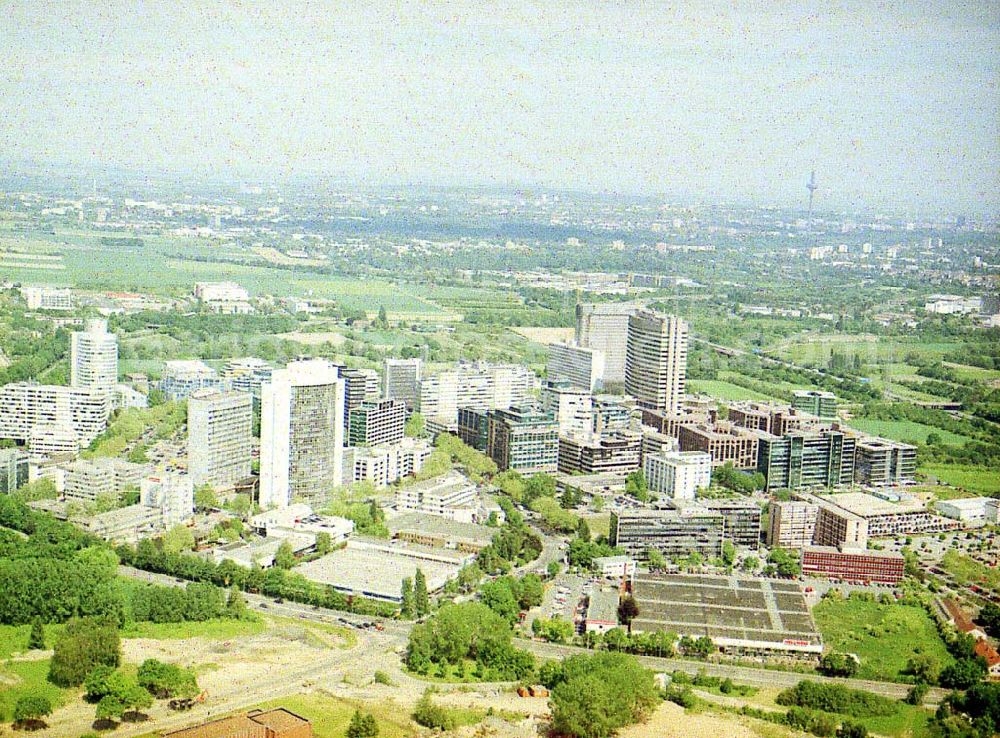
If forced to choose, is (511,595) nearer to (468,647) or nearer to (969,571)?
(468,647)

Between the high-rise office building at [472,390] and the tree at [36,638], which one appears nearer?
the tree at [36,638]

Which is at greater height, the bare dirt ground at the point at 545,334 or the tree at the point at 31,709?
the bare dirt ground at the point at 545,334

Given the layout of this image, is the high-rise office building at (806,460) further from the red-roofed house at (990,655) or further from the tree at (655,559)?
the red-roofed house at (990,655)

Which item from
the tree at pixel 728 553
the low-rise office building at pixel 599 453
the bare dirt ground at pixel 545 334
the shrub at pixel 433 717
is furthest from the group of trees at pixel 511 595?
the bare dirt ground at pixel 545 334

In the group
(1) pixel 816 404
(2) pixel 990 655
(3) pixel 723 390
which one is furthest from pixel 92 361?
(2) pixel 990 655

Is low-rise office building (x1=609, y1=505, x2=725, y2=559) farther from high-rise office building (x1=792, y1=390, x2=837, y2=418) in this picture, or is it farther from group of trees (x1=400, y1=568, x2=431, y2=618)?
high-rise office building (x1=792, y1=390, x2=837, y2=418)

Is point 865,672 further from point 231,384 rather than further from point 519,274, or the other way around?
point 519,274

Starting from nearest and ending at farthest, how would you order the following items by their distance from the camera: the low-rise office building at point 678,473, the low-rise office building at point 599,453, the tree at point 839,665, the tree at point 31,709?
the tree at point 31,709, the tree at point 839,665, the low-rise office building at point 678,473, the low-rise office building at point 599,453
